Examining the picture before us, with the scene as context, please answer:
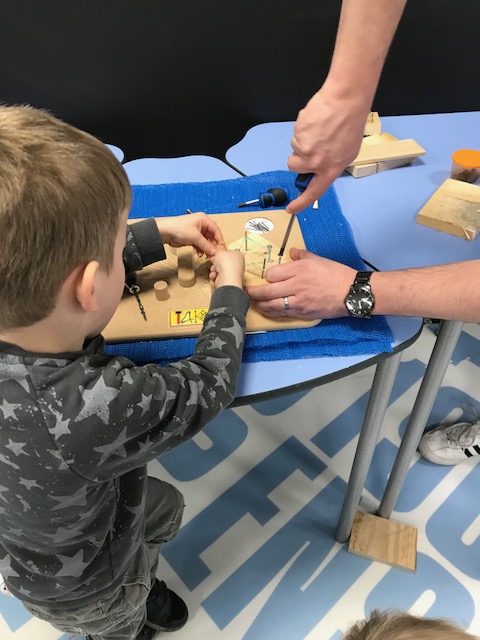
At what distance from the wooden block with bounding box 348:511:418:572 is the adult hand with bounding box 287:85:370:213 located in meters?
0.89

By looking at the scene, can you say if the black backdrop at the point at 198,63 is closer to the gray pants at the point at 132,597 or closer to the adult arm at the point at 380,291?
the adult arm at the point at 380,291

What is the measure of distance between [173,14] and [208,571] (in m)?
1.55

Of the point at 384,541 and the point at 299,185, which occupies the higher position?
the point at 299,185

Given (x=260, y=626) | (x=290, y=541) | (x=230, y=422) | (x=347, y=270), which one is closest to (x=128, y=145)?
(x=230, y=422)

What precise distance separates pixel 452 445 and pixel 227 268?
101cm

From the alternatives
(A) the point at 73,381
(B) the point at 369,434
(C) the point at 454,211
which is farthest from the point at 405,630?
(C) the point at 454,211

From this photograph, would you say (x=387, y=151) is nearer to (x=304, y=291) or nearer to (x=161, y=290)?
(x=304, y=291)

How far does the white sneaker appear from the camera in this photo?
149 cm

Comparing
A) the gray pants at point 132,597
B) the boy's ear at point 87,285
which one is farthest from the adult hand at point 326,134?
the gray pants at point 132,597

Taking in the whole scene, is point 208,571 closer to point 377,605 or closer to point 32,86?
point 377,605

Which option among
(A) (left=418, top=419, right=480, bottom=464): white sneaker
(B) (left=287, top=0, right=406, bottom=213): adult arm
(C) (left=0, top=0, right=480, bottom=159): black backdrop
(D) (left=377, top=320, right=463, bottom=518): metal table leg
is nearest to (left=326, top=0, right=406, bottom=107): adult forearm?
(B) (left=287, top=0, right=406, bottom=213): adult arm

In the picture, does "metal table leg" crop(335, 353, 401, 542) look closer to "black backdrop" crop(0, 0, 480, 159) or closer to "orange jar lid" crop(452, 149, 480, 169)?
"orange jar lid" crop(452, 149, 480, 169)

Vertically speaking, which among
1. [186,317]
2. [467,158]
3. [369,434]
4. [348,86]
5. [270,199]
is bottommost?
[369,434]

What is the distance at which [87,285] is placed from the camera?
0.58 metres
